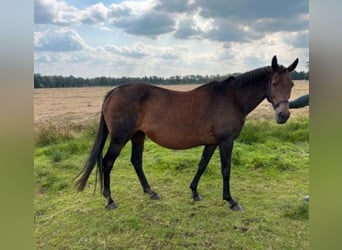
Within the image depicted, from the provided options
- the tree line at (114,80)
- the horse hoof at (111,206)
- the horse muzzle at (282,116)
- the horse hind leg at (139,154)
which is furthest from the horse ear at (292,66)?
the horse hoof at (111,206)

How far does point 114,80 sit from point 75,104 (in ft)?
1.64

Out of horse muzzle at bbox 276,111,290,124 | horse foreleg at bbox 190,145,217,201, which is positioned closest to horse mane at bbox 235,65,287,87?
horse muzzle at bbox 276,111,290,124

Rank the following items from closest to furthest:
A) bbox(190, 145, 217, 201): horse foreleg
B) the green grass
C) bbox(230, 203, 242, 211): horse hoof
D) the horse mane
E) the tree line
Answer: the green grass → the tree line → the horse mane → bbox(230, 203, 242, 211): horse hoof → bbox(190, 145, 217, 201): horse foreleg

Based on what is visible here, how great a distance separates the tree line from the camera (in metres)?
2.39

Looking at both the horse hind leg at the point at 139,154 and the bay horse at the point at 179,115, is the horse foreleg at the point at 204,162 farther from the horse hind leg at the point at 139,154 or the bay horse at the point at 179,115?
the horse hind leg at the point at 139,154

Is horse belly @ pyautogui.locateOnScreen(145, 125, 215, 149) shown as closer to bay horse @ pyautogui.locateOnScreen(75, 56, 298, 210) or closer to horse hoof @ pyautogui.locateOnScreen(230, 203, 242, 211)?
bay horse @ pyautogui.locateOnScreen(75, 56, 298, 210)

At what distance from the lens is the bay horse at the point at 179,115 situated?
2.59 meters

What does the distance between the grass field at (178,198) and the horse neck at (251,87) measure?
17.8 inches

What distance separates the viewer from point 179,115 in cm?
262

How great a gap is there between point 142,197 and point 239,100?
1.36 meters

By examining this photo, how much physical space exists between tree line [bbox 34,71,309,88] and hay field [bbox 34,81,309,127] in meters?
0.04
